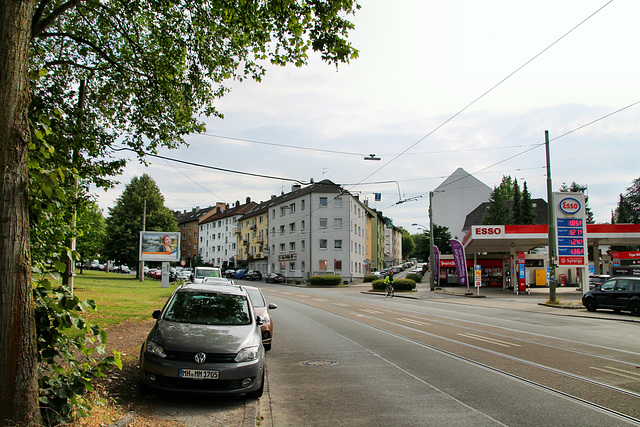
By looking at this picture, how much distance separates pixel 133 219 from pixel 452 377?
5622 centimetres

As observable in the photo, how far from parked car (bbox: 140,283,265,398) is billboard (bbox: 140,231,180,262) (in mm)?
36441

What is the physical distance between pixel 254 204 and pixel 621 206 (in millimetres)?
66581

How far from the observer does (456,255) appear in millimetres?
38438

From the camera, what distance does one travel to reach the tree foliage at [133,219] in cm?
5625

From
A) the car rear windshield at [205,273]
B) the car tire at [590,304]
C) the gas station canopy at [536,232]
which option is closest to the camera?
the car tire at [590,304]

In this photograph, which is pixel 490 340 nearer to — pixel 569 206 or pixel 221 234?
pixel 569 206

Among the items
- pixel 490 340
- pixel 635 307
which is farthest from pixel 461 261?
pixel 490 340

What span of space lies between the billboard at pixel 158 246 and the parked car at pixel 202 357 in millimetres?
36441

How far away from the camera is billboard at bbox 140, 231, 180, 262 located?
41125 mm

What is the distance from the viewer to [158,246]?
4147 centimetres

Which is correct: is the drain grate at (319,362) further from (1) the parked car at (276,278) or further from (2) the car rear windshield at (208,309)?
(1) the parked car at (276,278)

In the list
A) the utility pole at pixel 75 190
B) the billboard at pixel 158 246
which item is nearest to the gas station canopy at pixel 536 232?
the billboard at pixel 158 246

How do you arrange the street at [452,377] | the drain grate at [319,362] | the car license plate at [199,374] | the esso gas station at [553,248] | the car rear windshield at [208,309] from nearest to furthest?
the street at [452,377]
the car license plate at [199,374]
the car rear windshield at [208,309]
the drain grate at [319,362]
the esso gas station at [553,248]

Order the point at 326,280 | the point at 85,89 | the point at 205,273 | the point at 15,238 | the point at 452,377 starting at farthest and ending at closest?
the point at 326,280 < the point at 205,273 < the point at 85,89 < the point at 452,377 < the point at 15,238
